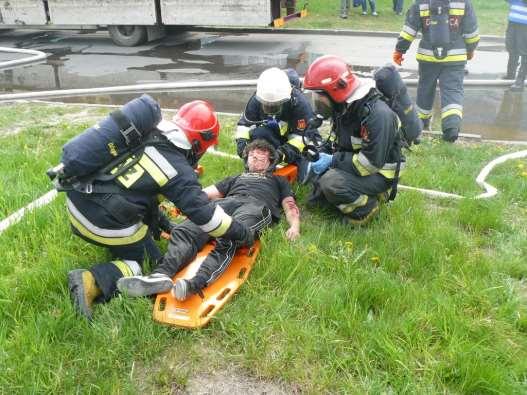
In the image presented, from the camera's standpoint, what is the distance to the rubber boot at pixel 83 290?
8.61 feet

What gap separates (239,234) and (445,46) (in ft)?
14.1

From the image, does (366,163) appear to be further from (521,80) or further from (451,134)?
(521,80)

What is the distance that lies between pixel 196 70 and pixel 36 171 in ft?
16.9

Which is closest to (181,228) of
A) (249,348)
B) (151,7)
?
(249,348)

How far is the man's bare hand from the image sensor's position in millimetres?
3547

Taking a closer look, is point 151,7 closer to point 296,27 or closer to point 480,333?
point 296,27

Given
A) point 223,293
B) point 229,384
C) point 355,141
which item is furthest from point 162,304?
point 355,141

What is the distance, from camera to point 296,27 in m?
13.3

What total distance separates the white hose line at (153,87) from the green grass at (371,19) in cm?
557

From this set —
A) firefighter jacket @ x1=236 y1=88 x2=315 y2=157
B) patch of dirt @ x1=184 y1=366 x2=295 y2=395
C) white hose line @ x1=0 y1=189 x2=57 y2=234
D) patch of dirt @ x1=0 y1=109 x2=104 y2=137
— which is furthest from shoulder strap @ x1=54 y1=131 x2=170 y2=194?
patch of dirt @ x1=0 y1=109 x2=104 y2=137

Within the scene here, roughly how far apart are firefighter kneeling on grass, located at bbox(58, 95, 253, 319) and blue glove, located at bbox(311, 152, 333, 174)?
165 cm

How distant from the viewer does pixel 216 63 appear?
9.56 meters

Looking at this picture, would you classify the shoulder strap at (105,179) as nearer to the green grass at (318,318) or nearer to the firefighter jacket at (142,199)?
the firefighter jacket at (142,199)

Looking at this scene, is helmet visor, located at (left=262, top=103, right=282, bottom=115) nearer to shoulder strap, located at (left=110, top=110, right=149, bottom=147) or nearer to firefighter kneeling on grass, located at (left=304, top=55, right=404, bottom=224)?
firefighter kneeling on grass, located at (left=304, top=55, right=404, bottom=224)
